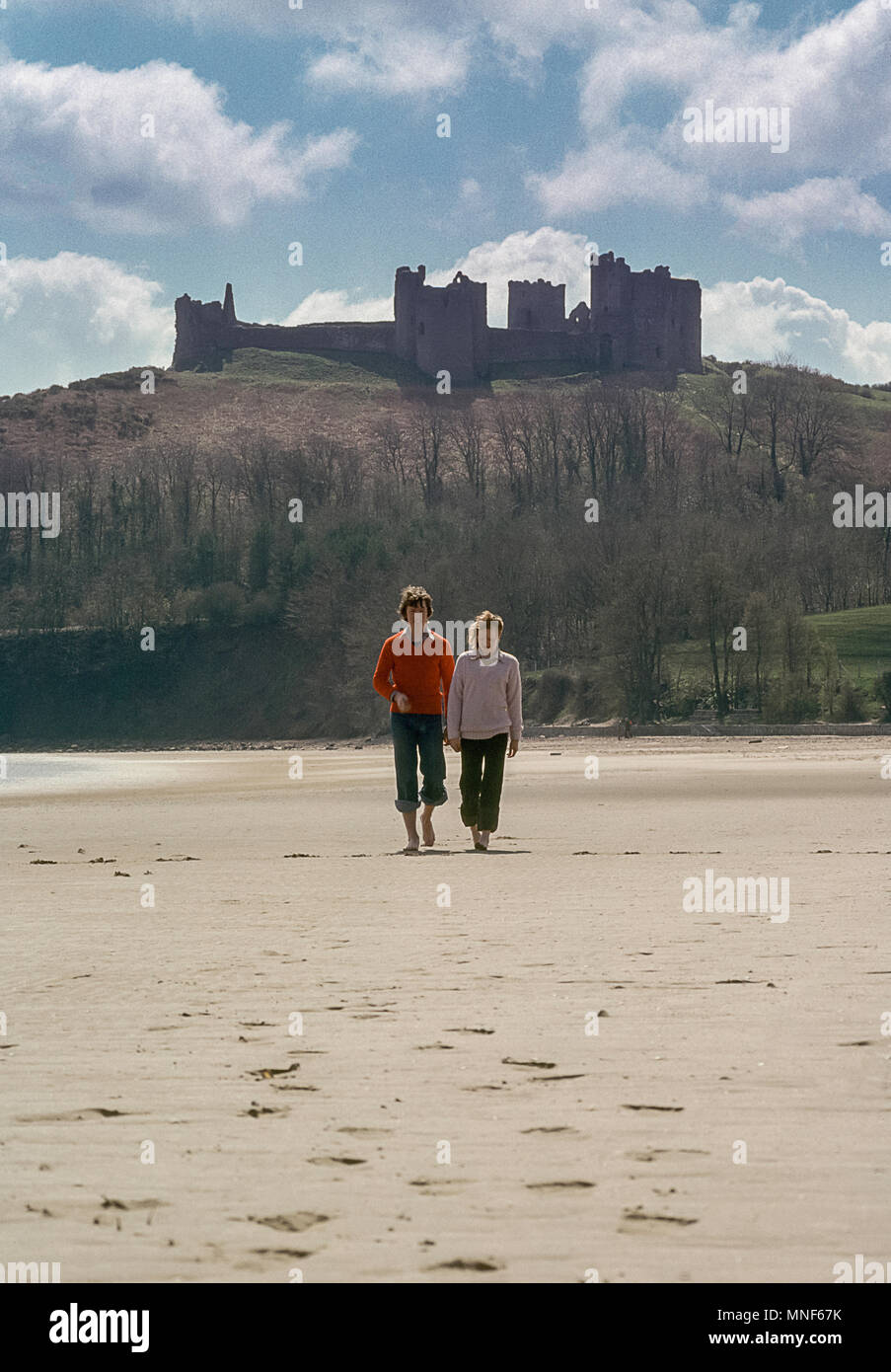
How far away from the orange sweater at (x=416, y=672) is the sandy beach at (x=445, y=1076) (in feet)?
5.85

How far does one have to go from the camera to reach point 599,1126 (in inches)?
181

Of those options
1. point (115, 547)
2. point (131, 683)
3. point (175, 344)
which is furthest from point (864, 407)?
point (131, 683)

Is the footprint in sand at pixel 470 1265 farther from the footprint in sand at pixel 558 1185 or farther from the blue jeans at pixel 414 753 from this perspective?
the blue jeans at pixel 414 753

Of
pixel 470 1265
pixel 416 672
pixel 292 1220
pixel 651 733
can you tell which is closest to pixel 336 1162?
pixel 292 1220

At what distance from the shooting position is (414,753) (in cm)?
1328

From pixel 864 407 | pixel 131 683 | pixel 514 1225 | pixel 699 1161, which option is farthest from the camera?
pixel 864 407

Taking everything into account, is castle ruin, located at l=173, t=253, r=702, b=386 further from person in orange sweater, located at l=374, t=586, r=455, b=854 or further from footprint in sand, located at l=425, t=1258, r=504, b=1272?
footprint in sand, located at l=425, t=1258, r=504, b=1272

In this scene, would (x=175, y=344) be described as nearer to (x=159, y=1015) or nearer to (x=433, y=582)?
(x=433, y=582)

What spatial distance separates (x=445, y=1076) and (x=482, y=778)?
8103mm

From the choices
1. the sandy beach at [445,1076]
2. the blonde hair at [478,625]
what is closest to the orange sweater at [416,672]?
the blonde hair at [478,625]

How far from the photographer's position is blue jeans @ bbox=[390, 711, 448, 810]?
13195 mm

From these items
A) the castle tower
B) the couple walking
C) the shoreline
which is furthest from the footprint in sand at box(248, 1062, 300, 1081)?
the castle tower

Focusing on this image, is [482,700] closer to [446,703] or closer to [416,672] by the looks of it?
[446,703]

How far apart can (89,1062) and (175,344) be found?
549ft
